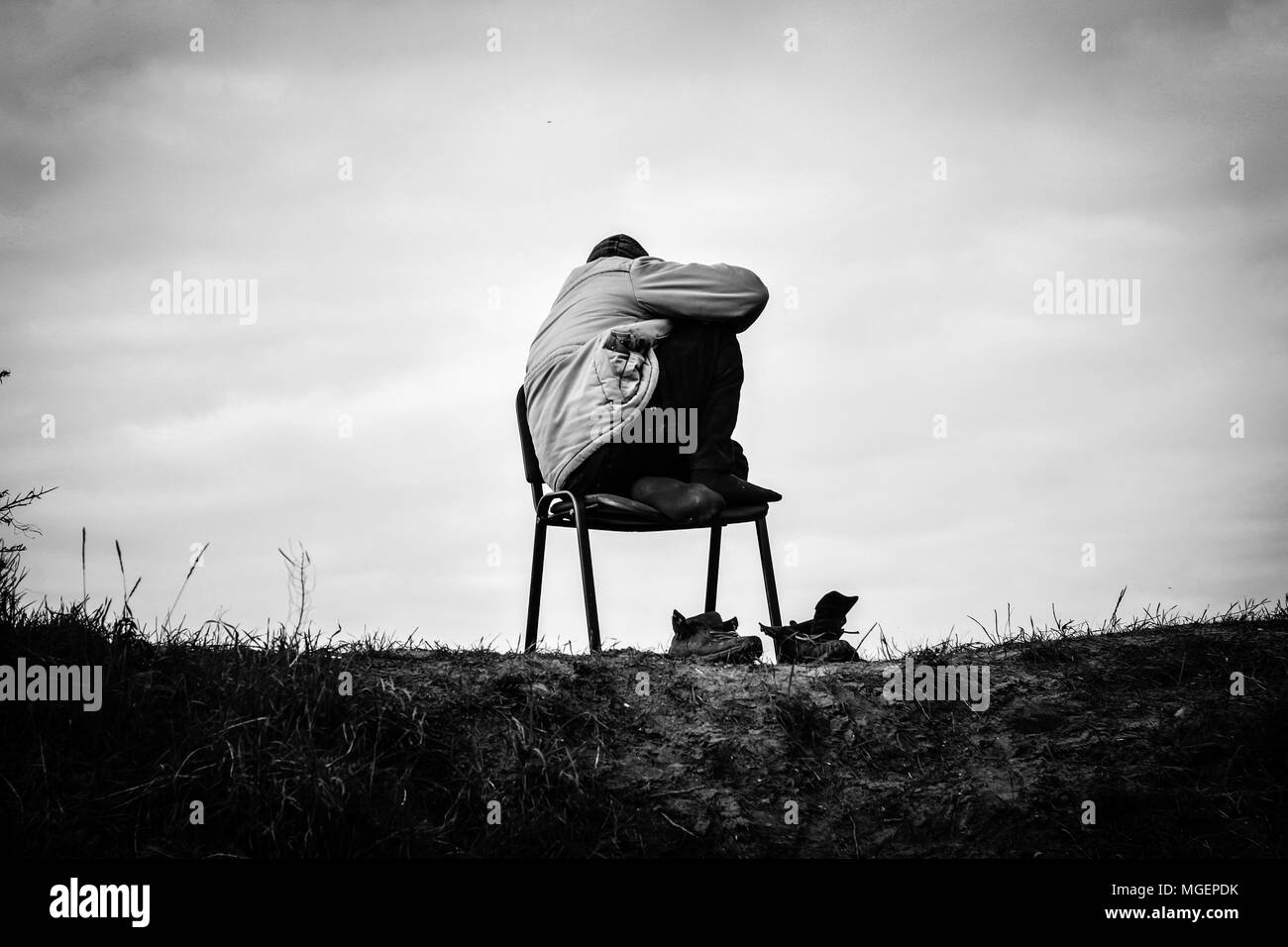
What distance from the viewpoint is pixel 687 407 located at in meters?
4.73

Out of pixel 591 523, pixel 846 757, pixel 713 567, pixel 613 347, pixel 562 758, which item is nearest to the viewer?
pixel 562 758

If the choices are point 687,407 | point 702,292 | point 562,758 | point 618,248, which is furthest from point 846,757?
point 618,248

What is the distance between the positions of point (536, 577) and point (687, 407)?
1073 mm

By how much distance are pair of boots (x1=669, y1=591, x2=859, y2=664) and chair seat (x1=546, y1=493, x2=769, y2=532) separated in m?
0.41

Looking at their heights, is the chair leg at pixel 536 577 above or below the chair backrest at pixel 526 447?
below

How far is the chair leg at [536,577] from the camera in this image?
496cm

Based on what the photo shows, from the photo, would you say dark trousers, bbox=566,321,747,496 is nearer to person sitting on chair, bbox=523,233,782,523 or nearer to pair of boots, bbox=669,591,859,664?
person sitting on chair, bbox=523,233,782,523

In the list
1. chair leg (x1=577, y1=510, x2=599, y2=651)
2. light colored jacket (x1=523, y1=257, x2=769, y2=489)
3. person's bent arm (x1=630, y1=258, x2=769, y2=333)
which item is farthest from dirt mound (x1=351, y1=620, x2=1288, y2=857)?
person's bent arm (x1=630, y1=258, x2=769, y2=333)

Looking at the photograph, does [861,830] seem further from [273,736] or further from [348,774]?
[273,736]

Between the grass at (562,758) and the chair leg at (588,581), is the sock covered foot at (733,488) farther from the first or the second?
the grass at (562,758)

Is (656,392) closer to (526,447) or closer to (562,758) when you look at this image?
(526,447)

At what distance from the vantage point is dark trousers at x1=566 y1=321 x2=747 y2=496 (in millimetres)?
4703

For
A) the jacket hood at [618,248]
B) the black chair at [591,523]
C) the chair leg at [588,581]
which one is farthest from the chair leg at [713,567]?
the jacket hood at [618,248]
